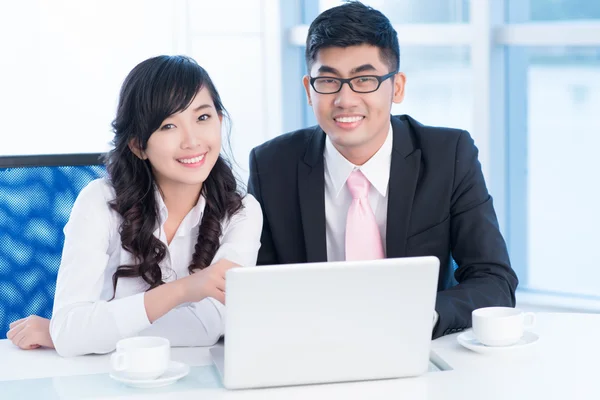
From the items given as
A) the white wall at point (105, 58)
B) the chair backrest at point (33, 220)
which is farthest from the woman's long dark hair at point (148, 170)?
the white wall at point (105, 58)

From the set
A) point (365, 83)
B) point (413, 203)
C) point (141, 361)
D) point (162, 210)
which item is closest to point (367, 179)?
point (413, 203)

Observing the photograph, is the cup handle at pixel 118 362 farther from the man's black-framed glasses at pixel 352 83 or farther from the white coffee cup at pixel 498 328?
the man's black-framed glasses at pixel 352 83

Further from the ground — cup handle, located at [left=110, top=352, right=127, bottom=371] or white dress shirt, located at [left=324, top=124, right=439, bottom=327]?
white dress shirt, located at [left=324, top=124, right=439, bottom=327]

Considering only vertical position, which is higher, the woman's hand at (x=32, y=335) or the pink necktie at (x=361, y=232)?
the pink necktie at (x=361, y=232)

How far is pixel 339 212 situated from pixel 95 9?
2.09 meters

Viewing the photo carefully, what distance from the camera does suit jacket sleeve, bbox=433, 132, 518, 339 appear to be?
1927mm

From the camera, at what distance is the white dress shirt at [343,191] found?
7.40 feet

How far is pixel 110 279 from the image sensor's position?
2.09m

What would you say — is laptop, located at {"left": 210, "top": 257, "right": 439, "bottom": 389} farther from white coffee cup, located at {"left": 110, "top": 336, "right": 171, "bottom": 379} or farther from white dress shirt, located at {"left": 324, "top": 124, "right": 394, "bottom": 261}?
white dress shirt, located at {"left": 324, "top": 124, "right": 394, "bottom": 261}

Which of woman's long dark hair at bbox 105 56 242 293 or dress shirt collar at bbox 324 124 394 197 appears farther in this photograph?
dress shirt collar at bbox 324 124 394 197

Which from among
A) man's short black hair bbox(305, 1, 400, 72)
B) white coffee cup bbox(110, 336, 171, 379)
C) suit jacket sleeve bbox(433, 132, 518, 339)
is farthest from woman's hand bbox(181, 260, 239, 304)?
man's short black hair bbox(305, 1, 400, 72)

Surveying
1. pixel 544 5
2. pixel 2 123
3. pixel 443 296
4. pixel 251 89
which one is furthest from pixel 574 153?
pixel 2 123

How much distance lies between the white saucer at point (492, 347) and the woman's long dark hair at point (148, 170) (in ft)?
2.09

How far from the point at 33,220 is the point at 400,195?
2.90ft
